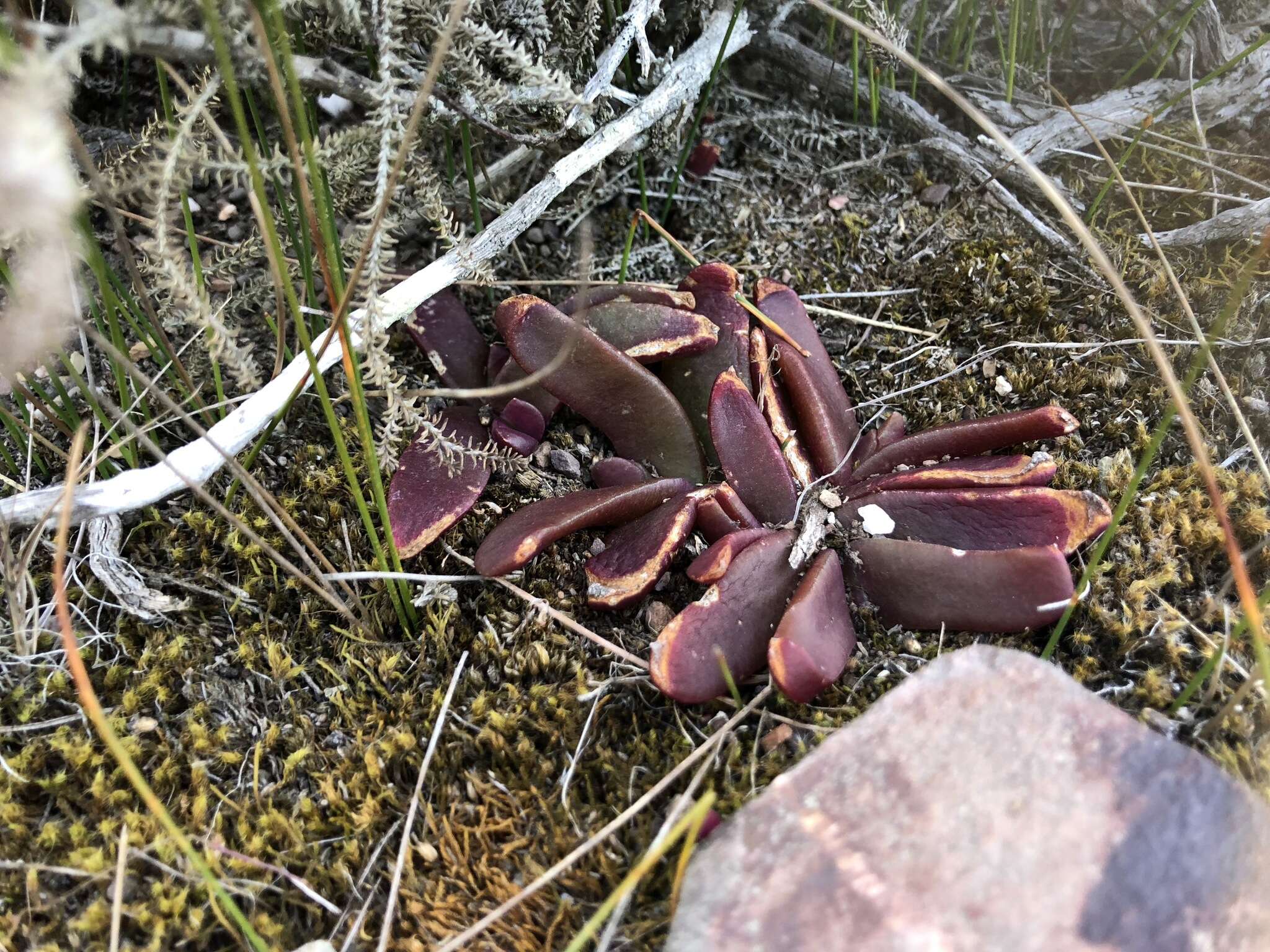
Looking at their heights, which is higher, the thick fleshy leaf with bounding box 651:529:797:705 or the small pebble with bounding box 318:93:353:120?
the small pebble with bounding box 318:93:353:120

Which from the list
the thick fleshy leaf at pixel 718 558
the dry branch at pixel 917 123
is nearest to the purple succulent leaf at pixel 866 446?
the thick fleshy leaf at pixel 718 558

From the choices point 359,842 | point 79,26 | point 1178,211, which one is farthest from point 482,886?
point 1178,211

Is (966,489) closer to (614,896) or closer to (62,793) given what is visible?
(614,896)

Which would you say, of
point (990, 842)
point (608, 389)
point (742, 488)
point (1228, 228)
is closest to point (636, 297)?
point (608, 389)

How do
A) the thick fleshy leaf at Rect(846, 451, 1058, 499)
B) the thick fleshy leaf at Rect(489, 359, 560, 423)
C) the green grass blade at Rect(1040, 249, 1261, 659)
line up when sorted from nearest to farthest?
the green grass blade at Rect(1040, 249, 1261, 659), the thick fleshy leaf at Rect(846, 451, 1058, 499), the thick fleshy leaf at Rect(489, 359, 560, 423)

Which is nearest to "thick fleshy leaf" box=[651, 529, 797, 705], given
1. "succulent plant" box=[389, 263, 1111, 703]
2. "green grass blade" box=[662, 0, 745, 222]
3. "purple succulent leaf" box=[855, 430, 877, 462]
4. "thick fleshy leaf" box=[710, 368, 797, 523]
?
"succulent plant" box=[389, 263, 1111, 703]

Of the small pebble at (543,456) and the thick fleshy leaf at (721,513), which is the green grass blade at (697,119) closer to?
the small pebble at (543,456)

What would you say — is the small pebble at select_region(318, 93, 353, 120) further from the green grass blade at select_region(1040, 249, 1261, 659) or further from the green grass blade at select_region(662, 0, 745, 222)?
the green grass blade at select_region(1040, 249, 1261, 659)
